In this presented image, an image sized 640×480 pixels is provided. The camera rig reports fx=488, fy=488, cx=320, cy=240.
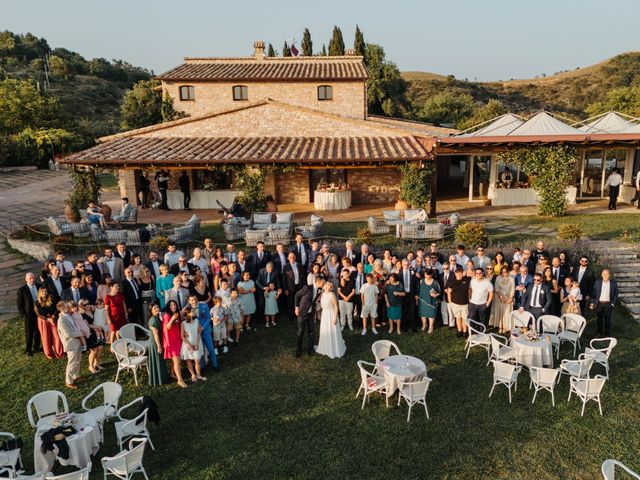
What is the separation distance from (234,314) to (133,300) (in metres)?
2.42

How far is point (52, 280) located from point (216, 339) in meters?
4.04

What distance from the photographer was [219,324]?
10336mm

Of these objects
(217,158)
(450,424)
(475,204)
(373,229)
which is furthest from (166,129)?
(450,424)

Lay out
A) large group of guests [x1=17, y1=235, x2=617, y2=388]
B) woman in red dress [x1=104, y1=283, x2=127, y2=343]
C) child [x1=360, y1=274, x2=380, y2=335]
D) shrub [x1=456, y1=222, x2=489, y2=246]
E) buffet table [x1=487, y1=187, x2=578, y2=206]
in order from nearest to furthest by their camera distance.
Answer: large group of guests [x1=17, y1=235, x2=617, y2=388]
woman in red dress [x1=104, y1=283, x2=127, y2=343]
child [x1=360, y1=274, x2=380, y2=335]
shrub [x1=456, y1=222, x2=489, y2=246]
buffet table [x1=487, y1=187, x2=578, y2=206]

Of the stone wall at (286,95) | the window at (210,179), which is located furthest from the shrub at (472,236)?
the stone wall at (286,95)

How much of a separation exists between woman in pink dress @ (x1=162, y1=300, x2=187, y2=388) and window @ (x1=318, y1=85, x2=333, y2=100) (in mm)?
18896

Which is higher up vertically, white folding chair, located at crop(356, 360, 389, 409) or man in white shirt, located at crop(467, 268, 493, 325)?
man in white shirt, located at crop(467, 268, 493, 325)

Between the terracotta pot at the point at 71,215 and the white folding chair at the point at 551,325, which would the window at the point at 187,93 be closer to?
the terracotta pot at the point at 71,215

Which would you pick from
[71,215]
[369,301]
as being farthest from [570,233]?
[71,215]

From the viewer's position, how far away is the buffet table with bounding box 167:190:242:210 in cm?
2266

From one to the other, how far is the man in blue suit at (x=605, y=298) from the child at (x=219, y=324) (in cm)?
814

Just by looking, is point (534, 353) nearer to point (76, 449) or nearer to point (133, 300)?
point (76, 449)

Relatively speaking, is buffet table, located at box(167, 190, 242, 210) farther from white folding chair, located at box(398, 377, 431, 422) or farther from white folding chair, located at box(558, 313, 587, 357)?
white folding chair, located at box(398, 377, 431, 422)

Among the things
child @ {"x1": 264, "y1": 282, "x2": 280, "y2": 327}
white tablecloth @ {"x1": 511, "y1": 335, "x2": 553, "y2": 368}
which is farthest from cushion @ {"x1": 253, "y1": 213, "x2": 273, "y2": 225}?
white tablecloth @ {"x1": 511, "y1": 335, "x2": 553, "y2": 368}
